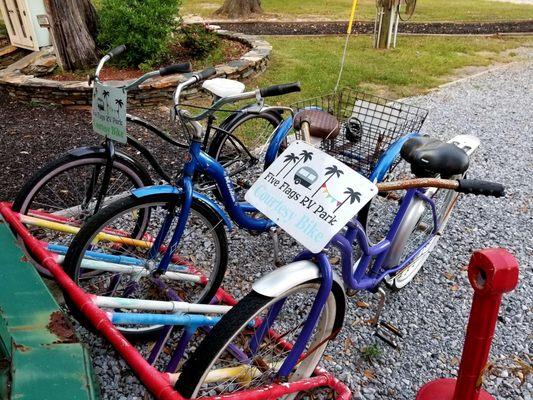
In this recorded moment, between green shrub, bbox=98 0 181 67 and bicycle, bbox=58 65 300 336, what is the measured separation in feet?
11.6

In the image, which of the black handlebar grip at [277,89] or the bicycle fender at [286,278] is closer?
the bicycle fender at [286,278]

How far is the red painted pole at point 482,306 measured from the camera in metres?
1.58

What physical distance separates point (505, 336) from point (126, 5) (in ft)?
17.3

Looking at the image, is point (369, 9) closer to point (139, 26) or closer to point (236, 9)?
point (236, 9)

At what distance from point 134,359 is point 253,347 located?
2.60ft

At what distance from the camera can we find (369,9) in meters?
13.7

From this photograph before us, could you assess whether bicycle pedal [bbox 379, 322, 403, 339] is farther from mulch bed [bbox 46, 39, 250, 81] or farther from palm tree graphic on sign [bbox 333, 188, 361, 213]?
mulch bed [bbox 46, 39, 250, 81]

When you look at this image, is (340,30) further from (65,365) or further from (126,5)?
(65,365)

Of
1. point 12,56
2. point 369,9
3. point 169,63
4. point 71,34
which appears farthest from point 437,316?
point 369,9

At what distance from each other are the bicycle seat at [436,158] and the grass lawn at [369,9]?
34.6 ft

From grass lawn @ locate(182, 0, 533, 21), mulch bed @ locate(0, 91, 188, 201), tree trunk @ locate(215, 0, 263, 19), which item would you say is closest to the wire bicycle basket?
mulch bed @ locate(0, 91, 188, 201)

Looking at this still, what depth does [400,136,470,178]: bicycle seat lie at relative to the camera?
→ 7.25 ft

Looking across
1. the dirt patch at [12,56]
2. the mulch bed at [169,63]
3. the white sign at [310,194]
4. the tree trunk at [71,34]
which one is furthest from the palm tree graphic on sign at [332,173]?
the dirt patch at [12,56]

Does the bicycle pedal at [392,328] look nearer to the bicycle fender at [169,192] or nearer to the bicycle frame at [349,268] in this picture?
the bicycle frame at [349,268]
